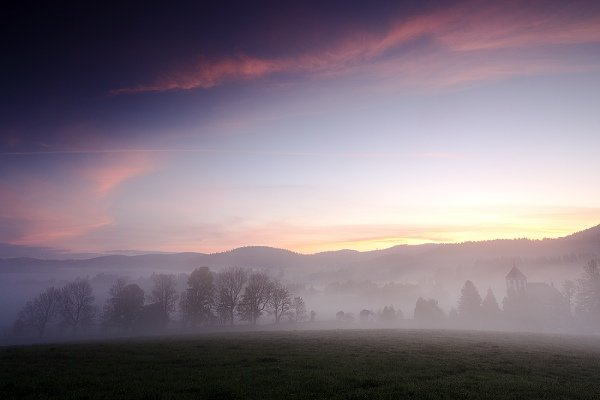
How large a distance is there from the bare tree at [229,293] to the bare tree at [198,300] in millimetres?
2430

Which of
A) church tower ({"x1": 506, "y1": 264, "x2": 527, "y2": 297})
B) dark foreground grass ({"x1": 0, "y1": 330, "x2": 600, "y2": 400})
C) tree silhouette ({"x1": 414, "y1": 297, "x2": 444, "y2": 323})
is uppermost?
dark foreground grass ({"x1": 0, "y1": 330, "x2": 600, "y2": 400})

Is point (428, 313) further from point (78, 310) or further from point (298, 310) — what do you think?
point (78, 310)

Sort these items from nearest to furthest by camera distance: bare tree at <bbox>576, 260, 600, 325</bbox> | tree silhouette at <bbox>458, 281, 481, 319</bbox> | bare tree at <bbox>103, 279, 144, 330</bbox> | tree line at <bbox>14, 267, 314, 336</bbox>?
bare tree at <bbox>103, 279, 144, 330</bbox> → tree line at <bbox>14, 267, 314, 336</bbox> → bare tree at <bbox>576, 260, 600, 325</bbox> → tree silhouette at <bbox>458, 281, 481, 319</bbox>

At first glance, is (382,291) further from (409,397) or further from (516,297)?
(409,397)

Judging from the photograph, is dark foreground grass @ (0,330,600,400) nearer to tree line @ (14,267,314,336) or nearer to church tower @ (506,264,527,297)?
tree line @ (14,267,314,336)

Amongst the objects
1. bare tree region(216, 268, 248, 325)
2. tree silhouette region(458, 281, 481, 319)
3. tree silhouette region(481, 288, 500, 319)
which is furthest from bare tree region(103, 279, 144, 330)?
tree silhouette region(481, 288, 500, 319)

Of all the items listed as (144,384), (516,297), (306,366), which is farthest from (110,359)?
(516,297)

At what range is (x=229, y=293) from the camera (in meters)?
85.4

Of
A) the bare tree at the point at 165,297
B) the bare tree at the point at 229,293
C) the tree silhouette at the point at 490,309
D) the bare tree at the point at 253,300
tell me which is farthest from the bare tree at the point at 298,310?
the tree silhouette at the point at 490,309

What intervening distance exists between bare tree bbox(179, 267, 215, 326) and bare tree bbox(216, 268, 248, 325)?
2.43 metres

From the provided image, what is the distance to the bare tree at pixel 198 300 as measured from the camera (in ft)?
269

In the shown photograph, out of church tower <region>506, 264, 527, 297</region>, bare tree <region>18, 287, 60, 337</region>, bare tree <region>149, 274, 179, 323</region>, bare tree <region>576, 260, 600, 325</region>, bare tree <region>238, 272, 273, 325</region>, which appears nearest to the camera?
bare tree <region>238, 272, 273, 325</region>

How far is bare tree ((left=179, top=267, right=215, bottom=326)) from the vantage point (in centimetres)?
8206

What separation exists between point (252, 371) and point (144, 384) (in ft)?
19.9
